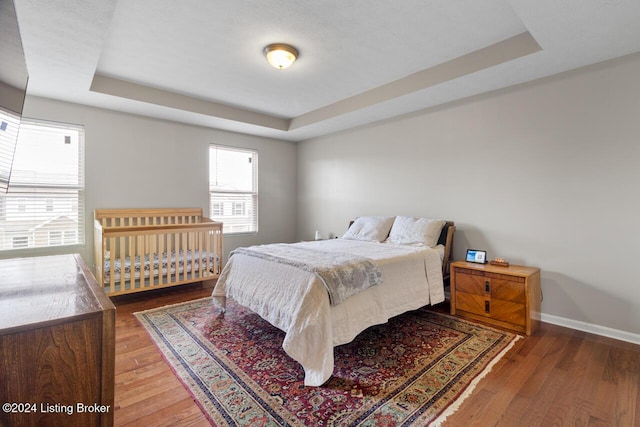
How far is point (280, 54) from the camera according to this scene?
2590mm

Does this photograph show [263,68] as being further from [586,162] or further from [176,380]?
[586,162]


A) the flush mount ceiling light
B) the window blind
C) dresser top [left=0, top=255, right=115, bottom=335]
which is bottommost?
dresser top [left=0, top=255, right=115, bottom=335]

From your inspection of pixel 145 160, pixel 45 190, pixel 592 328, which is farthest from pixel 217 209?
pixel 592 328

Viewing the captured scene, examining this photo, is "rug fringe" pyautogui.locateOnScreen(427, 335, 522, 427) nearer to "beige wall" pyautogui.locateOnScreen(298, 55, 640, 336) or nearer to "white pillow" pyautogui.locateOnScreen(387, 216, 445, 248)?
"beige wall" pyautogui.locateOnScreen(298, 55, 640, 336)

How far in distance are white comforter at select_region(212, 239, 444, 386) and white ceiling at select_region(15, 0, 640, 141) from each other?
6.00ft

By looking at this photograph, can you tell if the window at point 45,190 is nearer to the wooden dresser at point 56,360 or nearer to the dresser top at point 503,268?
the wooden dresser at point 56,360

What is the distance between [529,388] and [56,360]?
2.32 metres

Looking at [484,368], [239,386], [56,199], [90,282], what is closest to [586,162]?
[484,368]

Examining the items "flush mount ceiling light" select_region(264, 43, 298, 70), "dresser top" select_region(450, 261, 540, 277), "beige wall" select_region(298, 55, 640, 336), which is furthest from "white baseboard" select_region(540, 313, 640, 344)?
"flush mount ceiling light" select_region(264, 43, 298, 70)

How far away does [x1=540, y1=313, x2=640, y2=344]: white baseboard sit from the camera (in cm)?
242

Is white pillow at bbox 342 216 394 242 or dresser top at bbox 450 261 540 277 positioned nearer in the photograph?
dresser top at bbox 450 261 540 277

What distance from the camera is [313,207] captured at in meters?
5.39

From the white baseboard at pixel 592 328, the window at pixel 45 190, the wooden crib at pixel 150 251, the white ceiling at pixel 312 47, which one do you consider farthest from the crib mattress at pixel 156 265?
the white baseboard at pixel 592 328

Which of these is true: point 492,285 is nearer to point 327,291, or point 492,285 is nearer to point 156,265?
point 327,291
